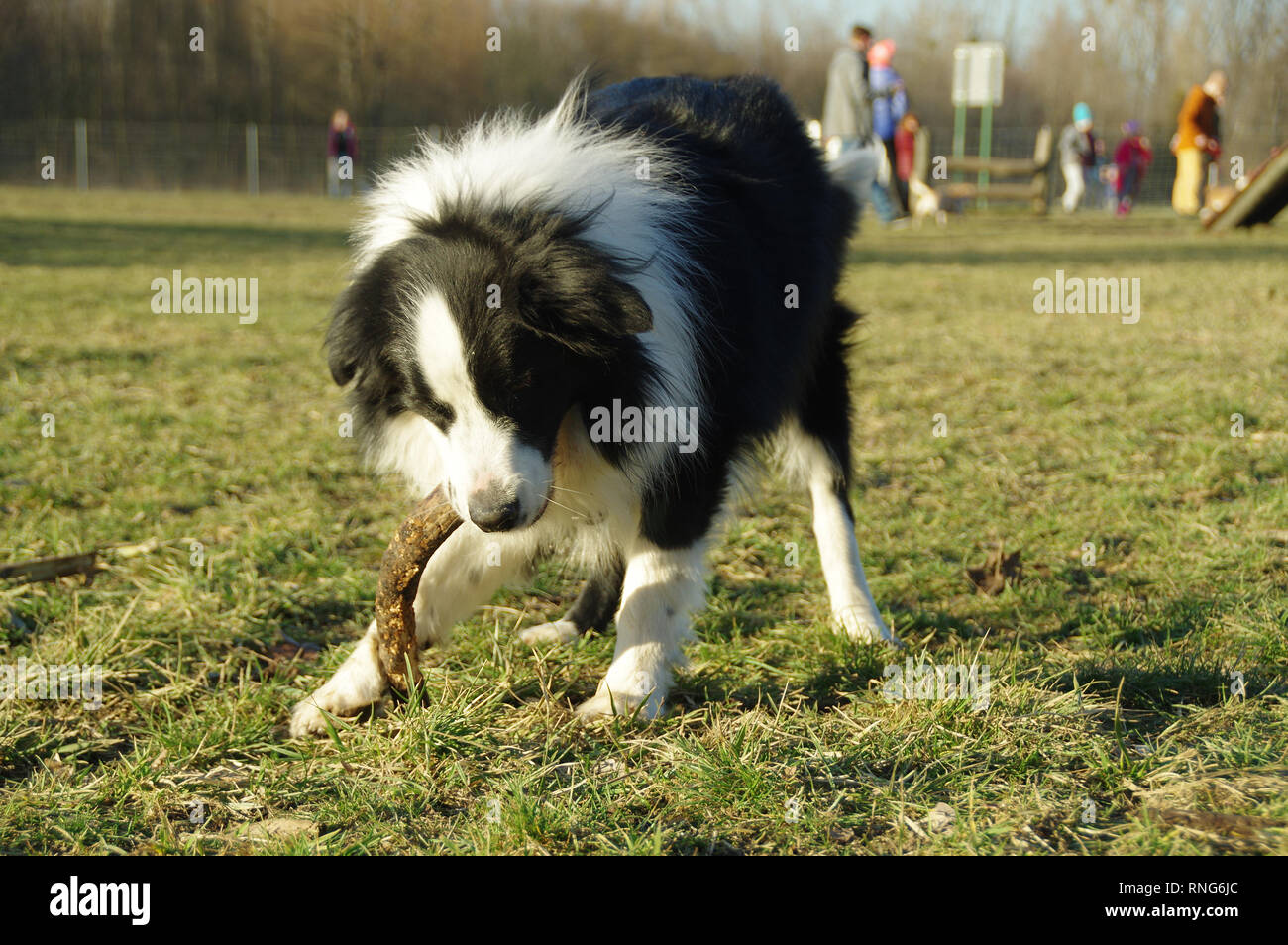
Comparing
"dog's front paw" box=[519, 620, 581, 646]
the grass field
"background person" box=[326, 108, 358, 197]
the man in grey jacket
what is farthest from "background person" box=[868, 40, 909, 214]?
"dog's front paw" box=[519, 620, 581, 646]

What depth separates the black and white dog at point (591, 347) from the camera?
259 cm

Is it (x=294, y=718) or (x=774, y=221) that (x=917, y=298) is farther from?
(x=294, y=718)

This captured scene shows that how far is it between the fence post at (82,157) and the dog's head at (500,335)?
107 feet

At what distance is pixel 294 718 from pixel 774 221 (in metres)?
1.98

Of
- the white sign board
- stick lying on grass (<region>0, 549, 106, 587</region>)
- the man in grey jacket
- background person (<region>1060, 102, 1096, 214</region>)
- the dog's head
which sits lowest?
stick lying on grass (<region>0, 549, 106, 587</region>)

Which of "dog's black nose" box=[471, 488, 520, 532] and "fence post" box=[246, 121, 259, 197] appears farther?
"fence post" box=[246, 121, 259, 197]

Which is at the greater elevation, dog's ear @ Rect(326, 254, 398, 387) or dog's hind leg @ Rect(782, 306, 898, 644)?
dog's ear @ Rect(326, 254, 398, 387)

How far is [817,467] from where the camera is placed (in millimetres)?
3906

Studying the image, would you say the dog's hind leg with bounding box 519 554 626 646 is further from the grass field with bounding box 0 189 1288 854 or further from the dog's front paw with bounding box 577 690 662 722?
the dog's front paw with bounding box 577 690 662 722

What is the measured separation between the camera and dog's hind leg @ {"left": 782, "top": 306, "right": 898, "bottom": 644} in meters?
3.61

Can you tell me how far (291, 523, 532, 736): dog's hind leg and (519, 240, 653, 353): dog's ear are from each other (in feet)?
2.36

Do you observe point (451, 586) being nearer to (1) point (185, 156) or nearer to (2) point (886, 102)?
(2) point (886, 102)

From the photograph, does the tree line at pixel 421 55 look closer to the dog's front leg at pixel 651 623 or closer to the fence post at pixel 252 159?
the fence post at pixel 252 159

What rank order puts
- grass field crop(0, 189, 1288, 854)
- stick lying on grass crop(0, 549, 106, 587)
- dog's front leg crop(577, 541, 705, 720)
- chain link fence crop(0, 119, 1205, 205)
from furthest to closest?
1. chain link fence crop(0, 119, 1205, 205)
2. stick lying on grass crop(0, 549, 106, 587)
3. dog's front leg crop(577, 541, 705, 720)
4. grass field crop(0, 189, 1288, 854)
